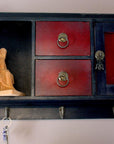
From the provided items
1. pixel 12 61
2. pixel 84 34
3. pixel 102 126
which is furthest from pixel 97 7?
pixel 102 126

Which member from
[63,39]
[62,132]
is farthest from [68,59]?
[62,132]

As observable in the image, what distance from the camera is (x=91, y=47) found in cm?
131

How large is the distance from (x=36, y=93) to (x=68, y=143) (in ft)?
1.53

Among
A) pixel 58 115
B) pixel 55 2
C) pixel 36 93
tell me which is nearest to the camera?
pixel 36 93

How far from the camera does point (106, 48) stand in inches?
51.9

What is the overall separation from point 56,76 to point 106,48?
0.33 meters

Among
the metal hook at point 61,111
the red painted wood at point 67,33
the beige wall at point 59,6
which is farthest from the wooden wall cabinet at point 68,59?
the beige wall at point 59,6

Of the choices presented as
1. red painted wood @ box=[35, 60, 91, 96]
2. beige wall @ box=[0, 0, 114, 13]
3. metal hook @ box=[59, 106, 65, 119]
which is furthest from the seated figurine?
beige wall @ box=[0, 0, 114, 13]

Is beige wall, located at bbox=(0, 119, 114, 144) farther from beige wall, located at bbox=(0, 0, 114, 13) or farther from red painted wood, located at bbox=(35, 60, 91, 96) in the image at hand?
beige wall, located at bbox=(0, 0, 114, 13)

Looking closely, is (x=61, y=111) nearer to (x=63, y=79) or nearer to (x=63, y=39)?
(x=63, y=79)

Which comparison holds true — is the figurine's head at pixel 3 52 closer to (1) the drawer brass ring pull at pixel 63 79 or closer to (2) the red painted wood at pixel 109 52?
(1) the drawer brass ring pull at pixel 63 79

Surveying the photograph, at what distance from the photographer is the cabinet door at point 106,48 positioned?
128 cm

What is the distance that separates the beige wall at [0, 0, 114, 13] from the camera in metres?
1.61

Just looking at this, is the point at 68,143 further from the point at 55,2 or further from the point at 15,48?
the point at 55,2
